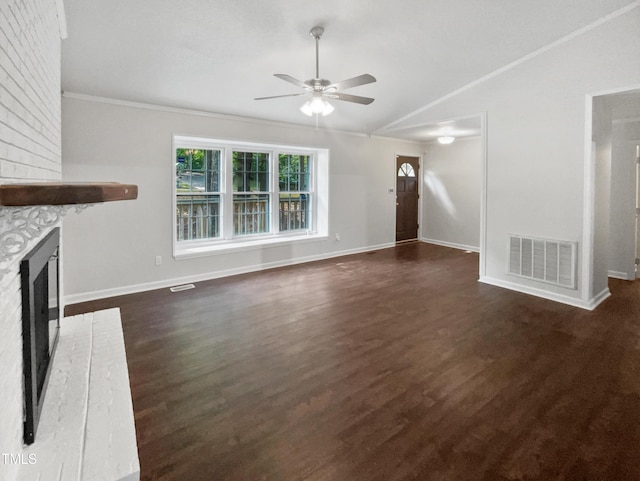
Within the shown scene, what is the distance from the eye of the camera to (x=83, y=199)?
1.11m

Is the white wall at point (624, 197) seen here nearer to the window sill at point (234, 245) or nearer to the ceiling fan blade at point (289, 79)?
the window sill at point (234, 245)

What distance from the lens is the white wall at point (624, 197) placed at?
4.98m

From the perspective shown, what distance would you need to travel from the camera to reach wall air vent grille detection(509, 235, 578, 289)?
4.12m

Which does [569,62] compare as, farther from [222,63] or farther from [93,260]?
[93,260]

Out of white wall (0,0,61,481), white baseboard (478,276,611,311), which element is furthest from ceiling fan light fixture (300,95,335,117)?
white baseboard (478,276,611,311)

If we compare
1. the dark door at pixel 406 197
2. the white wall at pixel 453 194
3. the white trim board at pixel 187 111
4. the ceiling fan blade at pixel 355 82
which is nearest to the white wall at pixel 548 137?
the white trim board at pixel 187 111

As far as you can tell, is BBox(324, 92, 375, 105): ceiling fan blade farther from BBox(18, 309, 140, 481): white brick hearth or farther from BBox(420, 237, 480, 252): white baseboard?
BBox(420, 237, 480, 252): white baseboard

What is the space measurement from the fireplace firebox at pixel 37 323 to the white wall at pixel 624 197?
670 cm

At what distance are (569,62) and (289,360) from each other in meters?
4.41

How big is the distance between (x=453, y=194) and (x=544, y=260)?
379 cm

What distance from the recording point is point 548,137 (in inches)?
165

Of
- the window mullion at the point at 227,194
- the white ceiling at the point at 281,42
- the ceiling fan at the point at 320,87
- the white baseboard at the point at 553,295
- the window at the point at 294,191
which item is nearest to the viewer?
the white ceiling at the point at 281,42

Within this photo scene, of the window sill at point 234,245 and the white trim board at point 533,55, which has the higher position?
the white trim board at point 533,55

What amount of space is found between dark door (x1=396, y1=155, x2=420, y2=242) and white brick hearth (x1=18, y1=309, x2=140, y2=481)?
22.1 feet
